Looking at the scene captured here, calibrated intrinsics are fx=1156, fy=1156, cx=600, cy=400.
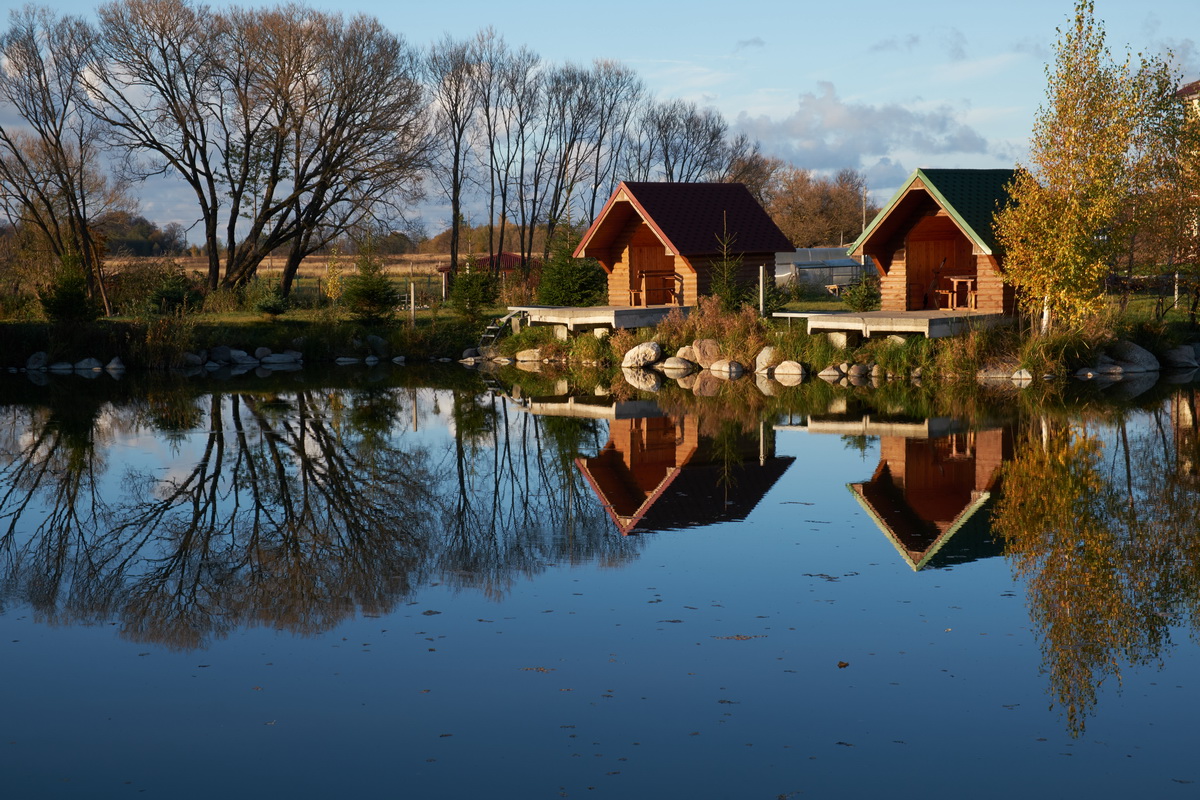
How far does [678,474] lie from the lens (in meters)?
13.5

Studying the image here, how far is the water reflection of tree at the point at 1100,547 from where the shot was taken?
6.97 meters

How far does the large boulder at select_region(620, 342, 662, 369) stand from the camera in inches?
1072

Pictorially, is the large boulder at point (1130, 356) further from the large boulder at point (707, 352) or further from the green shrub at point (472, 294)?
the green shrub at point (472, 294)

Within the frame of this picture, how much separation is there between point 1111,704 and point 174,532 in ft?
26.5

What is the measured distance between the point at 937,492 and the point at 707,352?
1506 cm

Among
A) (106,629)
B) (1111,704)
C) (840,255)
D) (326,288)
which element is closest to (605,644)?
(1111,704)

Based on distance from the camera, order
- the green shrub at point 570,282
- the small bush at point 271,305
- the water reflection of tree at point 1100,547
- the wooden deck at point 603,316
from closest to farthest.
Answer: the water reflection of tree at point 1100,547, the wooden deck at point 603,316, the green shrub at point 570,282, the small bush at point 271,305

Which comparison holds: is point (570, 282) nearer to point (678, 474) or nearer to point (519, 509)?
point (678, 474)

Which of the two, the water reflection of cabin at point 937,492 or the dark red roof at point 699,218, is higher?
the dark red roof at point 699,218

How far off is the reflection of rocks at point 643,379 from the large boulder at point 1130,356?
9515 mm

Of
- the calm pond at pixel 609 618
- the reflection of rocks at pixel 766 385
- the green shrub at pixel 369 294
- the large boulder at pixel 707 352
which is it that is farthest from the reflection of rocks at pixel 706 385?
the green shrub at pixel 369 294

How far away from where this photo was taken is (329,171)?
123 ft

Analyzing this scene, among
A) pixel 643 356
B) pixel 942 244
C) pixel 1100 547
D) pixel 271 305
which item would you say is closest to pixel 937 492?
pixel 1100 547

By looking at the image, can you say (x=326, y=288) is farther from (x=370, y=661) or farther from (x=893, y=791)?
(x=893, y=791)
